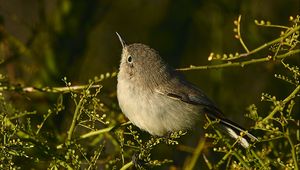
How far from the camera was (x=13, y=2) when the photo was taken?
7.05m

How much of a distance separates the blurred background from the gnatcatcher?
0.18 meters

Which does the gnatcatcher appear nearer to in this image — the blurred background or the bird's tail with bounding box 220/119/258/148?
the bird's tail with bounding box 220/119/258/148

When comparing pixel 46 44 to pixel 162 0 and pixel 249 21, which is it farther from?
pixel 162 0

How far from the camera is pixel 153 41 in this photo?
5.35 m

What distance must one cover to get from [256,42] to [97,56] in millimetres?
2329

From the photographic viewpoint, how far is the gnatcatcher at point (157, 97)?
3678 millimetres

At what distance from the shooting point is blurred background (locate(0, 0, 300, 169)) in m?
4.55

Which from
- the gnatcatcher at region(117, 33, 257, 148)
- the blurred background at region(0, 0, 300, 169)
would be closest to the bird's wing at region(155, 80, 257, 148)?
the gnatcatcher at region(117, 33, 257, 148)

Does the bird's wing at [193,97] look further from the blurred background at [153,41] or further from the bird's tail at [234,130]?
the blurred background at [153,41]

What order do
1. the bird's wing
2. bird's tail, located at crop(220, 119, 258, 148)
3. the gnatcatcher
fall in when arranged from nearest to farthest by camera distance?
bird's tail, located at crop(220, 119, 258, 148) → the gnatcatcher → the bird's wing

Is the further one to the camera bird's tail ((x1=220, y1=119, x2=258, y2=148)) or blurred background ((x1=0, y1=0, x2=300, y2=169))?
blurred background ((x1=0, y1=0, x2=300, y2=169))

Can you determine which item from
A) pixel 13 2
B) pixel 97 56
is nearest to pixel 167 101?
pixel 97 56

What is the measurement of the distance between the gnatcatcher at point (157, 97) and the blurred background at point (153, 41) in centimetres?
18

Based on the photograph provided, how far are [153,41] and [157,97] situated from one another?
162cm
